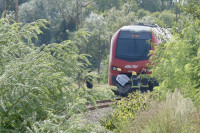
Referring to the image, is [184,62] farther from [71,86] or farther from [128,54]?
[128,54]

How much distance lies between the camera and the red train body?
50.1ft

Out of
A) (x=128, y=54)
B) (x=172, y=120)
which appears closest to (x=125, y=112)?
(x=172, y=120)

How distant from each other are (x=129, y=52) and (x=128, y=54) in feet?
0.36

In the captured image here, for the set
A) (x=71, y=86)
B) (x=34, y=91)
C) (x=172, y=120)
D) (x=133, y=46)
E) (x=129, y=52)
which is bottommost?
(x=129, y=52)

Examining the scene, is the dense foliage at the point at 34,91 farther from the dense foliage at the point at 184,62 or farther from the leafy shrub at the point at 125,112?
the dense foliage at the point at 184,62

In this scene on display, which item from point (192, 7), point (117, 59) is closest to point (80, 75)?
point (192, 7)

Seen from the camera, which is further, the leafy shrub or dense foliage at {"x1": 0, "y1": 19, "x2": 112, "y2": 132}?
the leafy shrub

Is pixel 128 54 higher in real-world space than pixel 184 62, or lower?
lower

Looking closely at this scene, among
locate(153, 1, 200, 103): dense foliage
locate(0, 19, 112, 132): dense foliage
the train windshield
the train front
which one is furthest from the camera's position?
the train windshield

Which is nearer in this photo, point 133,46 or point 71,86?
point 71,86

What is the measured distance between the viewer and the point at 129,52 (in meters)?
15.5

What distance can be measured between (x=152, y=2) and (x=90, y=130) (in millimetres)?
80306

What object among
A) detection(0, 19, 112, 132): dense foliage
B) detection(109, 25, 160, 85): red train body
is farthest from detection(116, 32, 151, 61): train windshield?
detection(0, 19, 112, 132): dense foliage

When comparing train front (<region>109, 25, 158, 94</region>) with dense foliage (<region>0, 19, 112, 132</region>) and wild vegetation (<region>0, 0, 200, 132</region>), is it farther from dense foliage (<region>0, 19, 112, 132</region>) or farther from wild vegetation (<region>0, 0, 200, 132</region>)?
dense foliage (<region>0, 19, 112, 132</region>)
